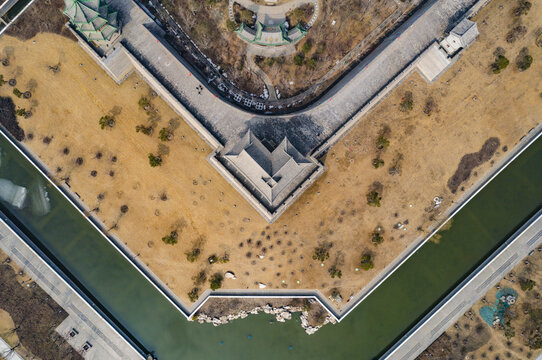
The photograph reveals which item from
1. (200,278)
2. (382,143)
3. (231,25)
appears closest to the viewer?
(231,25)

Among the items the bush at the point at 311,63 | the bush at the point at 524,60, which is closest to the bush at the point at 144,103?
the bush at the point at 311,63

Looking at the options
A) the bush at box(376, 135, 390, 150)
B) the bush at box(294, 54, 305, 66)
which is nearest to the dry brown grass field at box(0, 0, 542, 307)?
the bush at box(376, 135, 390, 150)

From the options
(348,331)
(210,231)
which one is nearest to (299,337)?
(348,331)

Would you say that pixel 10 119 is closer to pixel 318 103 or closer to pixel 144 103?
pixel 144 103

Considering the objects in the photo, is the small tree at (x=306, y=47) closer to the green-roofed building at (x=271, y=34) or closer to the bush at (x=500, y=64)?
the green-roofed building at (x=271, y=34)

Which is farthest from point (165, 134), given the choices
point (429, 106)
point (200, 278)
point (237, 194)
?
point (429, 106)

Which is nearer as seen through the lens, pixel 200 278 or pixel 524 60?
pixel 524 60

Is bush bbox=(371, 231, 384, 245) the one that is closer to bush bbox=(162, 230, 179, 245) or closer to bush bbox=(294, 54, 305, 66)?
bush bbox=(294, 54, 305, 66)
